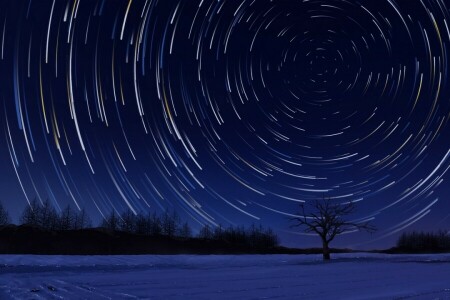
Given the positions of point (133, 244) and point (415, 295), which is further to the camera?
point (133, 244)

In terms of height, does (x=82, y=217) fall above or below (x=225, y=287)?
above

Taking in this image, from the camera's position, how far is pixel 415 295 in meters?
10.1

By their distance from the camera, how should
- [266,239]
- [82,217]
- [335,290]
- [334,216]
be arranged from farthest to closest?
[266,239]
[82,217]
[334,216]
[335,290]

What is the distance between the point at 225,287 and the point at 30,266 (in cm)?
1179

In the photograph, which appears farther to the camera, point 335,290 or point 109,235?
point 109,235

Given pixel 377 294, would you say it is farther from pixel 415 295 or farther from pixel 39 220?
pixel 39 220

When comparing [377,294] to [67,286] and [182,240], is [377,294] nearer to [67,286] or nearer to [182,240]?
[67,286]

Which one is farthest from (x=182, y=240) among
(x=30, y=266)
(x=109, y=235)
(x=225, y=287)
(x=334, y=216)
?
(x=225, y=287)

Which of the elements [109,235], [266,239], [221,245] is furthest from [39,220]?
[266,239]

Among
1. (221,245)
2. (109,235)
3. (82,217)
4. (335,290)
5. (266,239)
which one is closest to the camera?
(335,290)

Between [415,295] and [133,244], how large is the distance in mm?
55049

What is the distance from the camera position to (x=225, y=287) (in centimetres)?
1212

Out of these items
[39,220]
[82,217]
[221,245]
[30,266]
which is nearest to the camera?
[30,266]

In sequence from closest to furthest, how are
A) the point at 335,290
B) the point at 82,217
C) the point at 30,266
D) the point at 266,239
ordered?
the point at 335,290 → the point at 30,266 → the point at 82,217 → the point at 266,239
